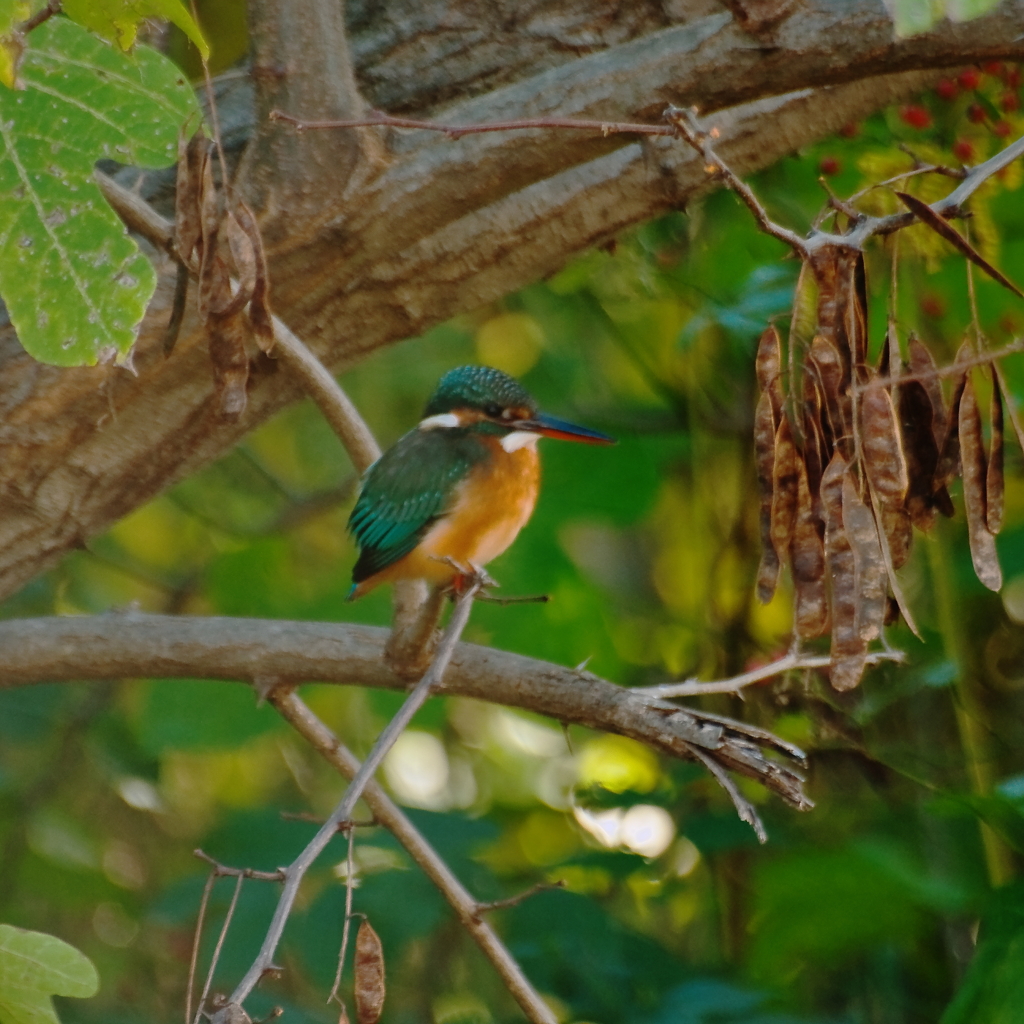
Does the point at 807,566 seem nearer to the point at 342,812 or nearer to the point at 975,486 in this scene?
the point at 975,486

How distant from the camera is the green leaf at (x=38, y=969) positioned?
128cm

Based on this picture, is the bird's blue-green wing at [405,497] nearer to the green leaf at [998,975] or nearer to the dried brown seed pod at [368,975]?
the green leaf at [998,975]

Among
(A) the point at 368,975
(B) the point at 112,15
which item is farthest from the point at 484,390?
(A) the point at 368,975

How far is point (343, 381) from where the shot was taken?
3719mm

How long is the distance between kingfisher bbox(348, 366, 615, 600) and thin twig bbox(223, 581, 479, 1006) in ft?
3.13

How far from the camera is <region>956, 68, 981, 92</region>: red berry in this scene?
237 cm

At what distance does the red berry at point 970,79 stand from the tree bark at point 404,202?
0.42 m

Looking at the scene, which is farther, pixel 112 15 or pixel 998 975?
pixel 998 975

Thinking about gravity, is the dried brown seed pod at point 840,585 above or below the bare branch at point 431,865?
above

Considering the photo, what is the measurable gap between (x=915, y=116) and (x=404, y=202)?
122 centimetres

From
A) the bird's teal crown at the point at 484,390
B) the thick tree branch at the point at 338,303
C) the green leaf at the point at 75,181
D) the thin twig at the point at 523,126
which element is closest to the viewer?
the thin twig at the point at 523,126

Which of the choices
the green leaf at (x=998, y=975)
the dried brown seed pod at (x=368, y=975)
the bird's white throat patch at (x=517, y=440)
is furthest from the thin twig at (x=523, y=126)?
the green leaf at (x=998, y=975)

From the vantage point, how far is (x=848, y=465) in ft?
3.83

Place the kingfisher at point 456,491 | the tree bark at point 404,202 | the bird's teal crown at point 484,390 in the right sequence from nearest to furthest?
the tree bark at point 404,202, the kingfisher at point 456,491, the bird's teal crown at point 484,390
